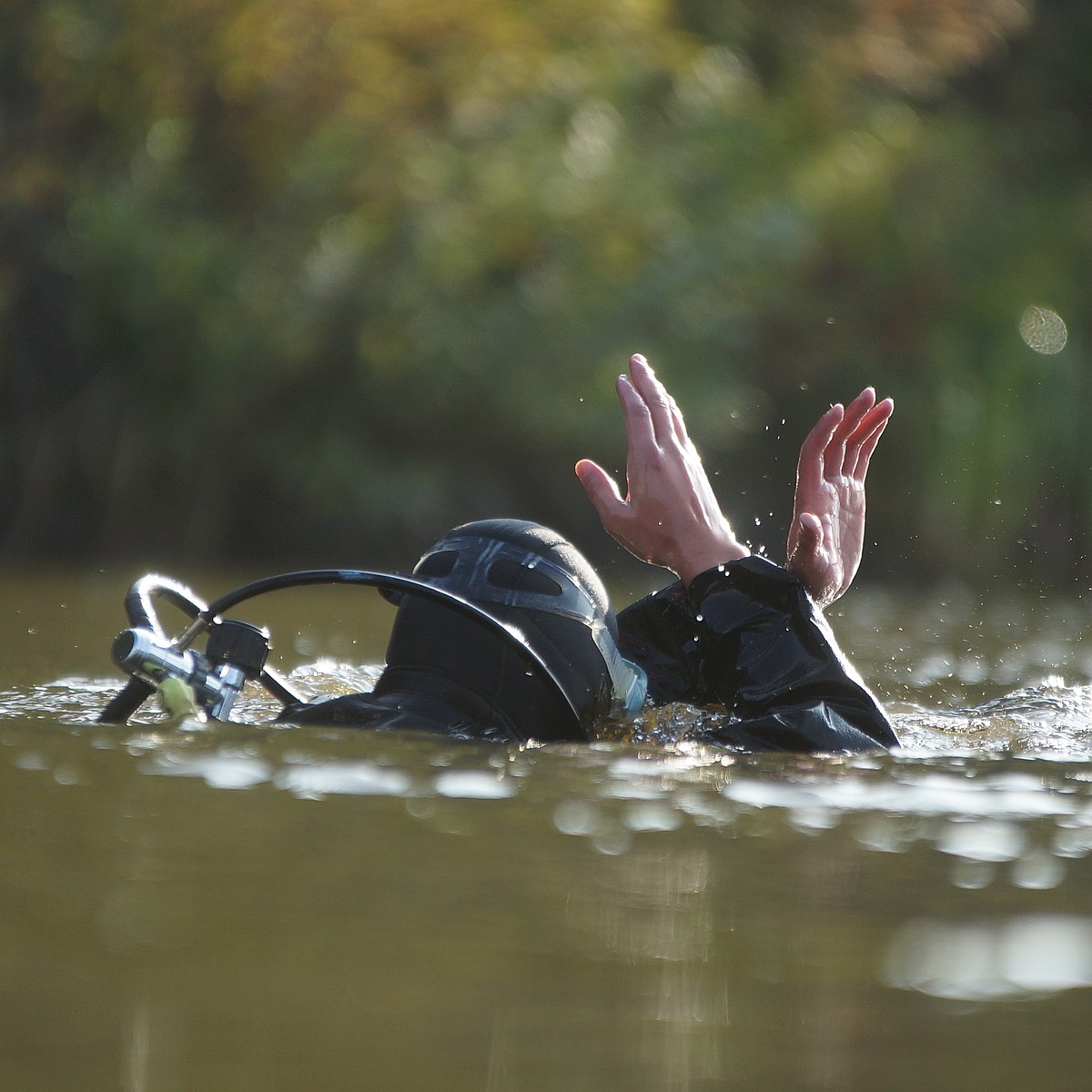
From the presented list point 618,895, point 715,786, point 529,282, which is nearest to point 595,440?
point 529,282

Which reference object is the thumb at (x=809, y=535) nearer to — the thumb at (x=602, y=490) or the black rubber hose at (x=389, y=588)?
the thumb at (x=602, y=490)

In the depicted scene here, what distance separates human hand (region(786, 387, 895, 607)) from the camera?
9.80ft

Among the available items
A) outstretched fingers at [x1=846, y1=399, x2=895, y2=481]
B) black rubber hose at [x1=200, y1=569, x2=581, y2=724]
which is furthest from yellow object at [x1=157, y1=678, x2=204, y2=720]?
outstretched fingers at [x1=846, y1=399, x2=895, y2=481]

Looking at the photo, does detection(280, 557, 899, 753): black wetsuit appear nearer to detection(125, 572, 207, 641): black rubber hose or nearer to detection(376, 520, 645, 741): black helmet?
detection(376, 520, 645, 741): black helmet

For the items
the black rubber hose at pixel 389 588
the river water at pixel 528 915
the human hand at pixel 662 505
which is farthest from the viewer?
the human hand at pixel 662 505

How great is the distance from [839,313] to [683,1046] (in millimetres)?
10808

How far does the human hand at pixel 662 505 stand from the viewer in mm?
2971

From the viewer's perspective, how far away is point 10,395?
9.02 meters

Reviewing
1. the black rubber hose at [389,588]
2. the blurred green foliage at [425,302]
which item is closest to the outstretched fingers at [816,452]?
the black rubber hose at [389,588]

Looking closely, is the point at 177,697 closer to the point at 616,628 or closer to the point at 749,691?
the point at 616,628

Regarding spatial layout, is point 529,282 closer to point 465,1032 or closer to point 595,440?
point 595,440

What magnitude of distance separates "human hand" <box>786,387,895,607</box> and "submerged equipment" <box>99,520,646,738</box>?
1.36 feet

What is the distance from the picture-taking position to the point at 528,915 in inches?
63.1

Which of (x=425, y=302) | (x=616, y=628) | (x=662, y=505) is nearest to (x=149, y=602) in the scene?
(x=616, y=628)
